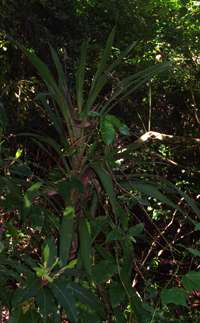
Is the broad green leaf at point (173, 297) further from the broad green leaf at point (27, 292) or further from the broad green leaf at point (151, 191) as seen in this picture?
the broad green leaf at point (151, 191)

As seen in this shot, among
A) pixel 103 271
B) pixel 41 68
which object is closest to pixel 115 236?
pixel 103 271

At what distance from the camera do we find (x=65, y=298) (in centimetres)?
148

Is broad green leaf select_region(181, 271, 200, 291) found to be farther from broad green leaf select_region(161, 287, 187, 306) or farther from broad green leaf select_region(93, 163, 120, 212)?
broad green leaf select_region(93, 163, 120, 212)

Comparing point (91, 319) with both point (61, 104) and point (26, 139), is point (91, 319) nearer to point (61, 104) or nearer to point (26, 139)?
point (61, 104)

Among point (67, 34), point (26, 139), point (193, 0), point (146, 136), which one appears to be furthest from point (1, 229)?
point (193, 0)

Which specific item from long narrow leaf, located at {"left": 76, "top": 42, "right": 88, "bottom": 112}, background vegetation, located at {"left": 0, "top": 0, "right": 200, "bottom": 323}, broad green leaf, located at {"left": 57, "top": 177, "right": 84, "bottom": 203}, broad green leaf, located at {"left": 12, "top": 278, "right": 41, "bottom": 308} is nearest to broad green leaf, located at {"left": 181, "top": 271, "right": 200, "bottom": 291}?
background vegetation, located at {"left": 0, "top": 0, "right": 200, "bottom": 323}

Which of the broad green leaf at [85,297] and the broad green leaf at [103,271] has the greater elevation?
the broad green leaf at [103,271]

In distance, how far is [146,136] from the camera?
2.33 m

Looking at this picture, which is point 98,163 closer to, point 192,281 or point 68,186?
point 68,186

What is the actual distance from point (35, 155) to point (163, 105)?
0.92 meters

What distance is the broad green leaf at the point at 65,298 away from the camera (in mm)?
1466

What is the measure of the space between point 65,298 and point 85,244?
1.09ft

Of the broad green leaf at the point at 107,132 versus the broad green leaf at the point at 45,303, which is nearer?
the broad green leaf at the point at 45,303

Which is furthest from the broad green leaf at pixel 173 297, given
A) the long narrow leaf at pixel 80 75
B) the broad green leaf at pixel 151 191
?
the long narrow leaf at pixel 80 75
